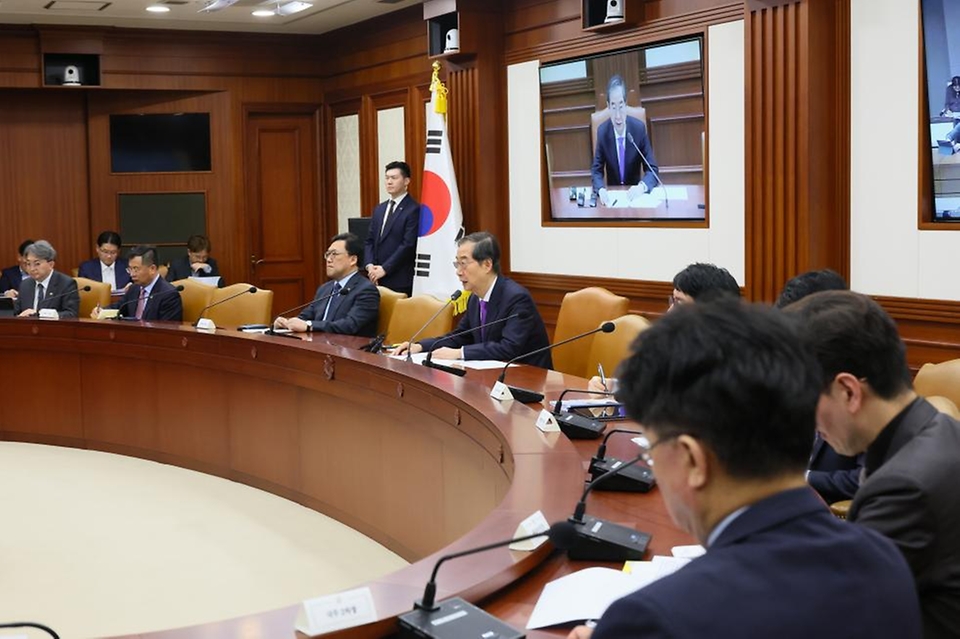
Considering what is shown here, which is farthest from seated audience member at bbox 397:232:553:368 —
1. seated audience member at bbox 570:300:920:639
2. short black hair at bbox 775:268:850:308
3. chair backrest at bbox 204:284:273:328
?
seated audience member at bbox 570:300:920:639

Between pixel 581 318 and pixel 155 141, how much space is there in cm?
576

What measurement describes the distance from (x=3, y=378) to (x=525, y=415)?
4190 millimetres

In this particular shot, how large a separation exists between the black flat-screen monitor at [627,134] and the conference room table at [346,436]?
2090 mm

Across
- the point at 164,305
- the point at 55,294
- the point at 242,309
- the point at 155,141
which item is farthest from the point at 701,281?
the point at 155,141

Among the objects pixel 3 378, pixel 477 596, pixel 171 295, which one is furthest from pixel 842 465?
pixel 3 378

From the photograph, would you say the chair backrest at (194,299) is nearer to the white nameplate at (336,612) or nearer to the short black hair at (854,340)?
the white nameplate at (336,612)

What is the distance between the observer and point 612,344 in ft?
14.4

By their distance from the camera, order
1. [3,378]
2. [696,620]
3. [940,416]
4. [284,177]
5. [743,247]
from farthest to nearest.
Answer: [284,177], [3,378], [743,247], [940,416], [696,620]

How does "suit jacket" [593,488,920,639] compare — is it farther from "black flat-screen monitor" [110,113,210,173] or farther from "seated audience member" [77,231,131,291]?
"black flat-screen monitor" [110,113,210,173]

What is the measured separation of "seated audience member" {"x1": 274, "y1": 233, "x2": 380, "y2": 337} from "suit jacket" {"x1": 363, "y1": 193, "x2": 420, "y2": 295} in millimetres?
1548

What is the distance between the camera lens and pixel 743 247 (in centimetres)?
582

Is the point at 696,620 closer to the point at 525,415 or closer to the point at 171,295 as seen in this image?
the point at 525,415

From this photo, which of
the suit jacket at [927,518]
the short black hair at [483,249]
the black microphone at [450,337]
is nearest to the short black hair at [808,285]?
the suit jacket at [927,518]

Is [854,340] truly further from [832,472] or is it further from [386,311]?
[386,311]
